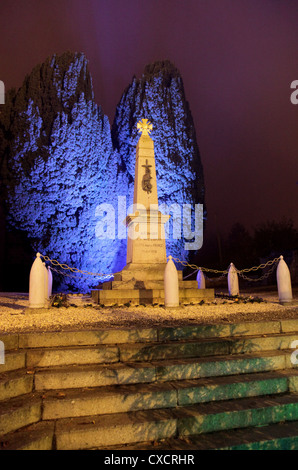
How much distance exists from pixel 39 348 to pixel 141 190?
8.14 m

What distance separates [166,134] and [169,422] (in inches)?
1023

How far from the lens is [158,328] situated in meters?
4.16

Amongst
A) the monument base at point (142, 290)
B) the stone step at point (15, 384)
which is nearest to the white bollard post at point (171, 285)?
the monument base at point (142, 290)

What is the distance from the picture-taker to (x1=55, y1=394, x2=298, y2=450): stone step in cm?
258

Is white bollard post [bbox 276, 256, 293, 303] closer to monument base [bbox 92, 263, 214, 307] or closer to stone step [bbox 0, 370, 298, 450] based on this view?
monument base [bbox 92, 263, 214, 307]

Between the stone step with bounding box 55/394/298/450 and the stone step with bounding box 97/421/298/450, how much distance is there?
5 centimetres

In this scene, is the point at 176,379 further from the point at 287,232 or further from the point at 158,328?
the point at 287,232

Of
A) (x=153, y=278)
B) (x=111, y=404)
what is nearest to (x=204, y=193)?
(x=153, y=278)

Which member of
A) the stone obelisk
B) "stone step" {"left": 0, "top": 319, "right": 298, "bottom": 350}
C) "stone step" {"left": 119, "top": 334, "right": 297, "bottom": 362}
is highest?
the stone obelisk

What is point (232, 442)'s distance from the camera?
2631mm

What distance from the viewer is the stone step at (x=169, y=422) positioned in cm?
258

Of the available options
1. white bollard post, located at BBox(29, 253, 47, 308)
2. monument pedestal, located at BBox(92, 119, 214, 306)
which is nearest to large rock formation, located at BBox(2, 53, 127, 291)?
monument pedestal, located at BBox(92, 119, 214, 306)

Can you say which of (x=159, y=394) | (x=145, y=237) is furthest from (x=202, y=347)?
(x=145, y=237)

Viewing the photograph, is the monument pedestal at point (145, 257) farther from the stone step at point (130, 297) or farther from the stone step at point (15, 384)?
the stone step at point (15, 384)
